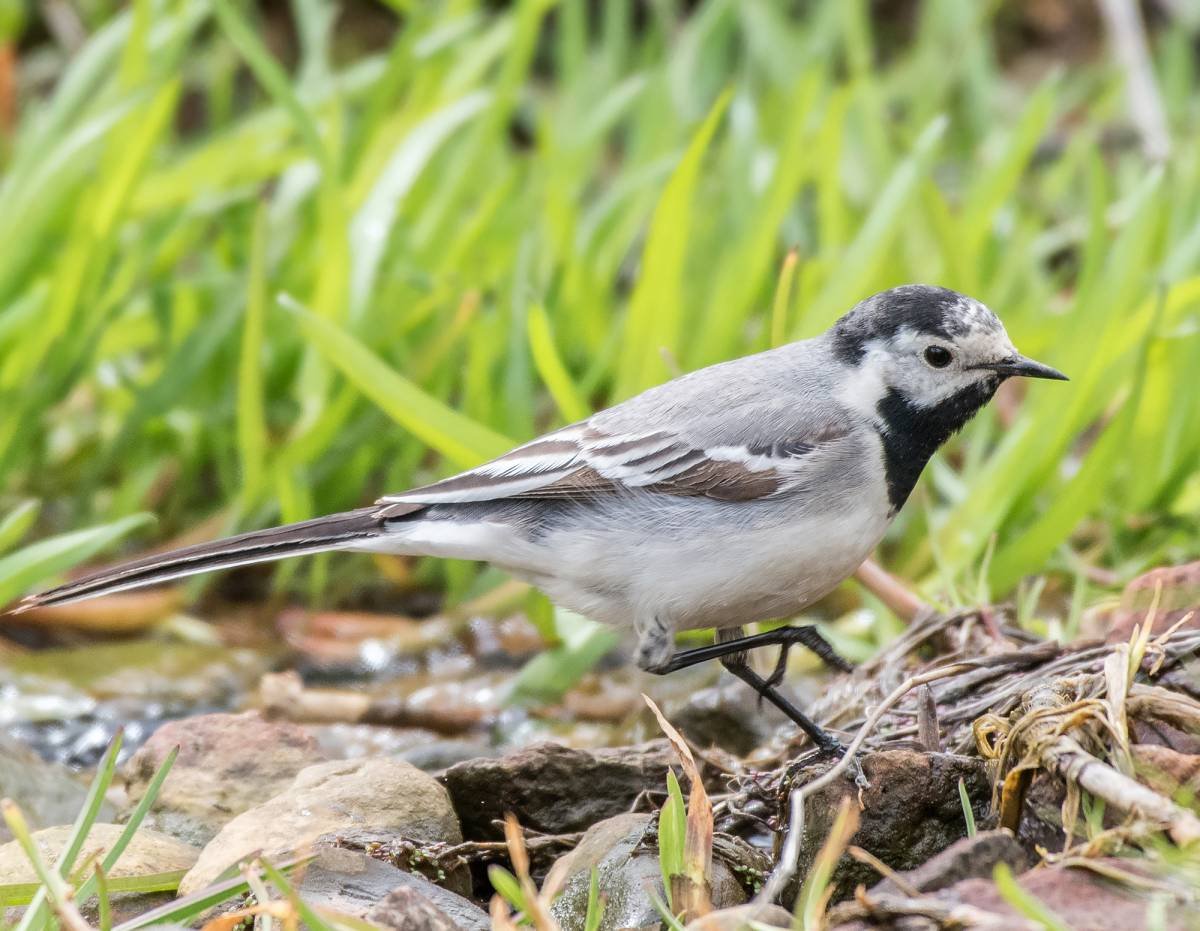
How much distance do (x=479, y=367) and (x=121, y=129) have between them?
5.34ft

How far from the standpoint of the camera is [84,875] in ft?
9.16

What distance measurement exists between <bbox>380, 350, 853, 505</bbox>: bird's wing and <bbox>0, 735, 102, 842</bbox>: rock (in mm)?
1022

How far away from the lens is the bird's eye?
372cm

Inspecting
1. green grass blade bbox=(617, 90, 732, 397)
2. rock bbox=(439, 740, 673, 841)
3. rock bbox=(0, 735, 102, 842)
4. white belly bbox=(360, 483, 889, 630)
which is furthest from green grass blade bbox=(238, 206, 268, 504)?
rock bbox=(439, 740, 673, 841)

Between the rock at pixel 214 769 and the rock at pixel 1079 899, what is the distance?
1.66 meters

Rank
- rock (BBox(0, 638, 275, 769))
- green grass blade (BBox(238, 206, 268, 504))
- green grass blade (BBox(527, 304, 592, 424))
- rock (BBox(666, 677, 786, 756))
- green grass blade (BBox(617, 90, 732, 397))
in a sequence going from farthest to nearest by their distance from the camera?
green grass blade (BBox(617, 90, 732, 397)), green grass blade (BBox(238, 206, 268, 504)), green grass blade (BBox(527, 304, 592, 424)), rock (BBox(0, 638, 275, 769)), rock (BBox(666, 677, 786, 756))

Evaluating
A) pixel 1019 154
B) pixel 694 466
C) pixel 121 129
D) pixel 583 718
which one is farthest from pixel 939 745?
pixel 121 129

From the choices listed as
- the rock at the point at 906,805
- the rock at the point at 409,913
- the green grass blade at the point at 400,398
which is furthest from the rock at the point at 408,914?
the green grass blade at the point at 400,398

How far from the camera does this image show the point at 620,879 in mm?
2836

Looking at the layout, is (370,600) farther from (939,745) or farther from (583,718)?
(939,745)

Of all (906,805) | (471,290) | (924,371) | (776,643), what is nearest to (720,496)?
(776,643)

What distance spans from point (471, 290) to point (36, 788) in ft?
8.11

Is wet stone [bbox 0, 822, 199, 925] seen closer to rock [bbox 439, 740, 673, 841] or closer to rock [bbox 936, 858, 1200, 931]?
rock [bbox 439, 740, 673, 841]

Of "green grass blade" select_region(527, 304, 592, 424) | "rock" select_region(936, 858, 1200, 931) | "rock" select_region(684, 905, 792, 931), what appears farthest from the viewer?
"green grass blade" select_region(527, 304, 592, 424)
